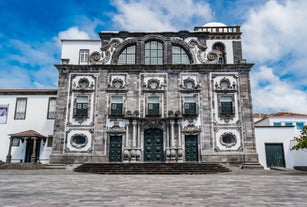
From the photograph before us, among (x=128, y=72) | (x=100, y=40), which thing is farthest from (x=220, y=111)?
(x=100, y=40)

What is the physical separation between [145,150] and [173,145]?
2.56 metres

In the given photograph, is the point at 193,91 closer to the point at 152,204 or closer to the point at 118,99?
the point at 118,99

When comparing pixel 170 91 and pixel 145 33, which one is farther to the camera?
pixel 145 33

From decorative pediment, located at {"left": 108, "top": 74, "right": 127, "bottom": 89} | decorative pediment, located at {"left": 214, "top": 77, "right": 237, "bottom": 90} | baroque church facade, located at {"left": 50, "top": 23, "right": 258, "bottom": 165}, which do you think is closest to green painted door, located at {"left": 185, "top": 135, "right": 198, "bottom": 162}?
baroque church facade, located at {"left": 50, "top": 23, "right": 258, "bottom": 165}

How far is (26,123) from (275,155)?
943 inches

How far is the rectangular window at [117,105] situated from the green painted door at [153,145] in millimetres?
3020

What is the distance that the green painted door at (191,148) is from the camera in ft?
74.7

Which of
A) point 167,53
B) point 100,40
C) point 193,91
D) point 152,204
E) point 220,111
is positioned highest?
point 100,40

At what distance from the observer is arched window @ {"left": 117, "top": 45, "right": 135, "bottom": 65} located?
84.7 ft

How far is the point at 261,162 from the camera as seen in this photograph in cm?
2380

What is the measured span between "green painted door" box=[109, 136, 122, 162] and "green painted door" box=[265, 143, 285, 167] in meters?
13.4

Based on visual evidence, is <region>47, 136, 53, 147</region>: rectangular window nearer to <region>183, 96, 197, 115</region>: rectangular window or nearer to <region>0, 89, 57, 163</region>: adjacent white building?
<region>0, 89, 57, 163</region>: adjacent white building

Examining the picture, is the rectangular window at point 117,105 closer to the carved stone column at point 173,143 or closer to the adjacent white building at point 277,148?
the carved stone column at point 173,143

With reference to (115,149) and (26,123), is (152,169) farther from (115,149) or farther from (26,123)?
(26,123)
